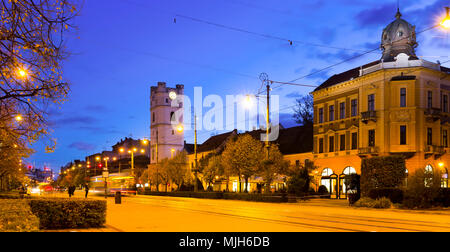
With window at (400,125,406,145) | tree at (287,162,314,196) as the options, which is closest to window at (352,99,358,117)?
window at (400,125,406,145)

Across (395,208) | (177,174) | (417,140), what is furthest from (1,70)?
(177,174)

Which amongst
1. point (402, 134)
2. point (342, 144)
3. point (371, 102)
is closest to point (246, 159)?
point (342, 144)

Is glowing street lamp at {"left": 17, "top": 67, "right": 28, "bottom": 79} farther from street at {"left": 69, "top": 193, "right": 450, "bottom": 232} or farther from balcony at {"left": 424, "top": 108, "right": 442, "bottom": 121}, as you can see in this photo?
balcony at {"left": 424, "top": 108, "right": 442, "bottom": 121}

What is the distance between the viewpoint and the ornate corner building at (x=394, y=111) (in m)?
44.9

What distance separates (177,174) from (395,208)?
46157 mm

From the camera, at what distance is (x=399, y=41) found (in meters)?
48.9

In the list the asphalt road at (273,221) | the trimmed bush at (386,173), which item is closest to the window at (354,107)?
the trimmed bush at (386,173)

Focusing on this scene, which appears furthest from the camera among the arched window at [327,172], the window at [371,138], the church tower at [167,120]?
the church tower at [167,120]

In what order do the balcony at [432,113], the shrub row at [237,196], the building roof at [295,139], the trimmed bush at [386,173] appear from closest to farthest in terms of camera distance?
the trimmed bush at [386,173], the shrub row at [237,196], the balcony at [432,113], the building roof at [295,139]

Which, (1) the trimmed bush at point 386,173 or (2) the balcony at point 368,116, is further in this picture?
(2) the balcony at point 368,116

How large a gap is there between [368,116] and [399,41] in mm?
9229

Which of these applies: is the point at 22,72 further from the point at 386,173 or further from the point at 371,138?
the point at 371,138

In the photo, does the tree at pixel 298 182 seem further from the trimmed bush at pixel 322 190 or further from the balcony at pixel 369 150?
the balcony at pixel 369 150

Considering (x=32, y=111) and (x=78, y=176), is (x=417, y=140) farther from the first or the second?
(x=78, y=176)
